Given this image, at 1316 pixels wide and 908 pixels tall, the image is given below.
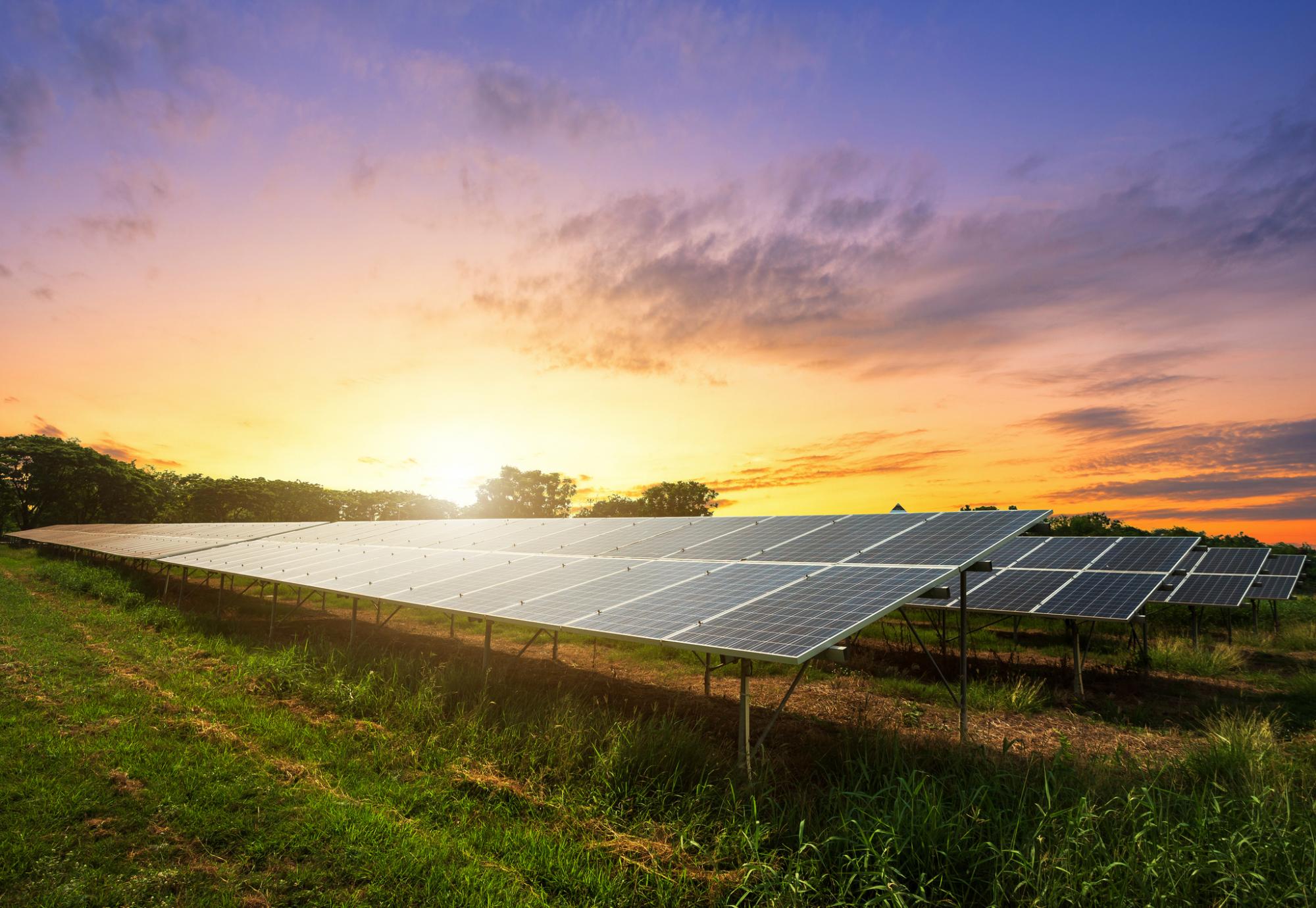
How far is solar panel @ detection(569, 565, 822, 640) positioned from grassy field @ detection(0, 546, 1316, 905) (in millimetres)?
1417

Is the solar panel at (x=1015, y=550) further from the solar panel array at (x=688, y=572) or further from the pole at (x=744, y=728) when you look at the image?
the pole at (x=744, y=728)

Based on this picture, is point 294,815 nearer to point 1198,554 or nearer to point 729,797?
point 729,797

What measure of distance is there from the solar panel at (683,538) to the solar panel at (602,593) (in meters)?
2.17

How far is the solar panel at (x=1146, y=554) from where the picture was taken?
21.5m

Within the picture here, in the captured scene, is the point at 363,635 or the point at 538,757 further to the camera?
the point at 363,635

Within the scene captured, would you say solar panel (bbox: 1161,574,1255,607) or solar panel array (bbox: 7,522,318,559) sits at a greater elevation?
solar panel array (bbox: 7,522,318,559)

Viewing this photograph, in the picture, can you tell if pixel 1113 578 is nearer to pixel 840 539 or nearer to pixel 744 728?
pixel 840 539

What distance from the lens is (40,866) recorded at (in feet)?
21.3

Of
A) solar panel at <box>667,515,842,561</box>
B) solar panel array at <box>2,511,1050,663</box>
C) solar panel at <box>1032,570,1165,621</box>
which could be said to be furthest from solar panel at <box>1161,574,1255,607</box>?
solar panel array at <box>2,511,1050,663</box>

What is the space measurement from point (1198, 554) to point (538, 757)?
3629cm

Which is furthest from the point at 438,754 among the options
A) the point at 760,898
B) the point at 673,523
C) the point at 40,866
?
the point at 673,523

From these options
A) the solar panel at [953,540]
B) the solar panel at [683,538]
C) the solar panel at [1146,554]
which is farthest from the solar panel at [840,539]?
the solar panel at [1146,554]

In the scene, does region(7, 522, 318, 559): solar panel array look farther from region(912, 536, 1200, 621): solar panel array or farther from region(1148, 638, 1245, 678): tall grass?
region(1148, 638, 1245, 678): tall grass

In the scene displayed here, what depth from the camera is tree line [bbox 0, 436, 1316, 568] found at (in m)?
73.6
